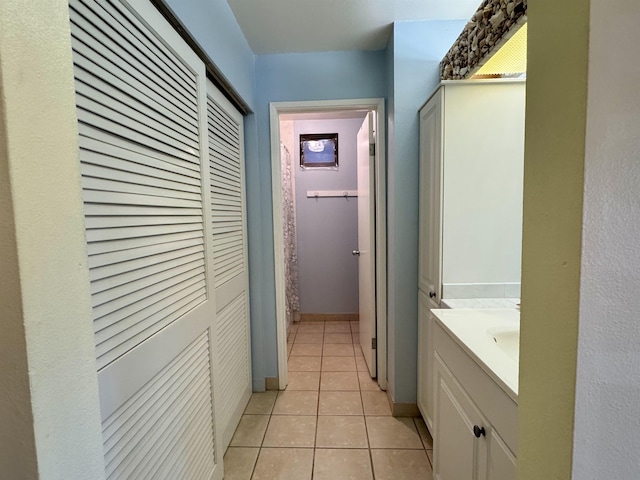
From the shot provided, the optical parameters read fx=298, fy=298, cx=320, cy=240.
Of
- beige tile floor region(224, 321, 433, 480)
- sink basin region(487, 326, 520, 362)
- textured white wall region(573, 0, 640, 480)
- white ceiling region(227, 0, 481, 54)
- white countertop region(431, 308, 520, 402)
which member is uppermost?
white ceiling region(227, 0, 481, 54)

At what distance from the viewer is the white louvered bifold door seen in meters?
1.56

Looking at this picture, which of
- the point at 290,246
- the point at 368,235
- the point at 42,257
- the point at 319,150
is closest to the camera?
the point at 42,257

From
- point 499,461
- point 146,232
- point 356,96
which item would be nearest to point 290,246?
point 356,96

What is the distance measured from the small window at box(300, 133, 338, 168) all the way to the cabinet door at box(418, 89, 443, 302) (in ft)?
6.12

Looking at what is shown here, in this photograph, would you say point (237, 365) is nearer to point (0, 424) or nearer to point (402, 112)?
point (0, 424)

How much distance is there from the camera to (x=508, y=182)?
143 centimetres

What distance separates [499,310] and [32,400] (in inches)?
56.0

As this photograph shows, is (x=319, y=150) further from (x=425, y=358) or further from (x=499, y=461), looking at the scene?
(x=499, y=461)

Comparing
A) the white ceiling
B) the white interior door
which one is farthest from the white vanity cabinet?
the white ceiling

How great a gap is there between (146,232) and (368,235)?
5.26 ft

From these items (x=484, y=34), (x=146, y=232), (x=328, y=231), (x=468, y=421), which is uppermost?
(x=484, y=34)

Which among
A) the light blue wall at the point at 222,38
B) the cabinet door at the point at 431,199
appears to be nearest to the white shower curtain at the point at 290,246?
the light blue wall at the point at 222,38

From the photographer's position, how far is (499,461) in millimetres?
780

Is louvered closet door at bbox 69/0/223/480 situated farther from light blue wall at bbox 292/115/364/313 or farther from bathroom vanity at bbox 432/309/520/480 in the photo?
light blue wall at bbox 292/115/364/313
